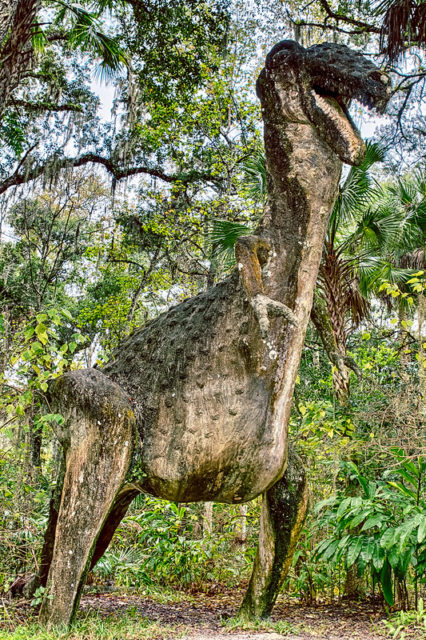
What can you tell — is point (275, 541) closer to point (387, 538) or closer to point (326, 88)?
point (387, 538)

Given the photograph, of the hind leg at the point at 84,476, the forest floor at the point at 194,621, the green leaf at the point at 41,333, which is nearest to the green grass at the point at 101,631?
the forest floor at the point at 194,621

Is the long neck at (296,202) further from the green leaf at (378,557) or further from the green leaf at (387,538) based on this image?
the green leaf at (378,557)

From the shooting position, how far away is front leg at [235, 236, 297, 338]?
3.40 metres

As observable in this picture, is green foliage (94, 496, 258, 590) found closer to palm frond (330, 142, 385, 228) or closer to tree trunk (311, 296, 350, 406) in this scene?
tree trunk (311, 296, 350, 406)

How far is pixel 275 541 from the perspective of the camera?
403 centimetres

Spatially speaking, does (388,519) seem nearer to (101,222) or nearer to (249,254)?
(249,254)

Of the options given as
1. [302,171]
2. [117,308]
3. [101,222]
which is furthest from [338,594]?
[101,222]

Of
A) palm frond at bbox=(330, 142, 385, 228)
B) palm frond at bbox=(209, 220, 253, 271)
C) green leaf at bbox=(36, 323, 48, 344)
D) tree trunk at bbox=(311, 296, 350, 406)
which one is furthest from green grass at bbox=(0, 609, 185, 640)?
palm frond at bbox=(330, 142, 385, 228)

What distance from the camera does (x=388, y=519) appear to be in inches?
183

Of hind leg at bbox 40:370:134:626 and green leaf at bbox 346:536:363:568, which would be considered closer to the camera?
hind leg at bbox 40:370:134:626

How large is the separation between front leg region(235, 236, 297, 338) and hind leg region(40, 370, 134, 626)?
117cm

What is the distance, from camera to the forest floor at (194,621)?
141 inches

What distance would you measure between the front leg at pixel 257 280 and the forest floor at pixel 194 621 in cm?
202

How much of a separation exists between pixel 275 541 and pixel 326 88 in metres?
3.20
